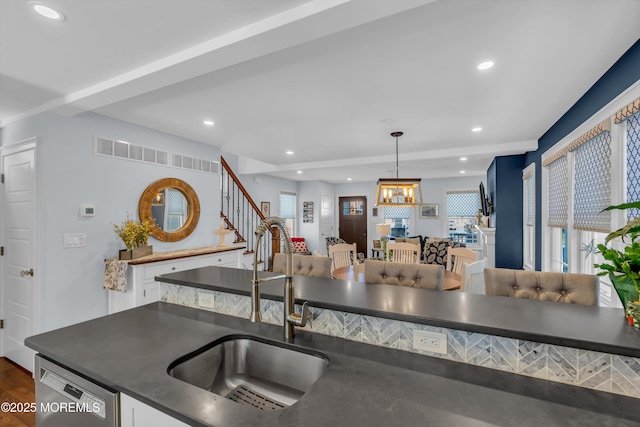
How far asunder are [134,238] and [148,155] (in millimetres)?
1046

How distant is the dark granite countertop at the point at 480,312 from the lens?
947mm

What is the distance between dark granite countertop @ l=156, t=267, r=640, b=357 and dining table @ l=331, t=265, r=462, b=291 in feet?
5.76

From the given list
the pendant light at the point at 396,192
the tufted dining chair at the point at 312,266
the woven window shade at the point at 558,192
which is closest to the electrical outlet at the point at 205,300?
the tufted dining chair at the point at 312,266

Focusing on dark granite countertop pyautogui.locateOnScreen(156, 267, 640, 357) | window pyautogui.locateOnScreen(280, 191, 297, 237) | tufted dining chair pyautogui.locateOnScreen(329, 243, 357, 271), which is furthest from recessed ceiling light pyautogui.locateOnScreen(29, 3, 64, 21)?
window pyautogui.locateOnScreen(280, 191, 297, 237)

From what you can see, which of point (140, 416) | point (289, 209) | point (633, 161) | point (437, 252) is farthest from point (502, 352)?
point (289, 209)

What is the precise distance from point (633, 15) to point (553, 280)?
57.5 inches

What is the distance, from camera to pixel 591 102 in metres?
2.50

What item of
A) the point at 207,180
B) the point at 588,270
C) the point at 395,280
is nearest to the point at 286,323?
the point at 395,280

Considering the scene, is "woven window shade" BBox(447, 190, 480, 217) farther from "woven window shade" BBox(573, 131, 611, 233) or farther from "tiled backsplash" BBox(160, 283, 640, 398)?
"tiled backsplash" BBox(160, 283, 640, 398)

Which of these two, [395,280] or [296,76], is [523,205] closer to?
[395,280]

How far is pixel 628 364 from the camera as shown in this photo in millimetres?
877

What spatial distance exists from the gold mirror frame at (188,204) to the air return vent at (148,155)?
0.25 m

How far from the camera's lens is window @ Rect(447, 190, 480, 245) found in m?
7.64

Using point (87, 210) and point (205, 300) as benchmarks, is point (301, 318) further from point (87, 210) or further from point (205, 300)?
point (87, 210)
